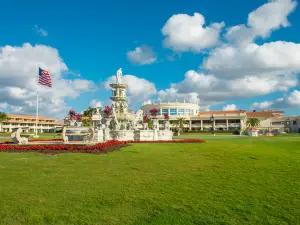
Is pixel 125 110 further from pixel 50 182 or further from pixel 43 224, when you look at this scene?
pixel 43 224

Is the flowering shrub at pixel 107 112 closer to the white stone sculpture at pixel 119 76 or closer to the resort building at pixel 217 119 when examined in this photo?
the white stone sculpture at pixel 119 76

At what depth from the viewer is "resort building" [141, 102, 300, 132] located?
104562 millimetres

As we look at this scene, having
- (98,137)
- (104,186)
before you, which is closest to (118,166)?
(104,186)

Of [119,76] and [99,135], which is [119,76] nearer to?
[119,76]

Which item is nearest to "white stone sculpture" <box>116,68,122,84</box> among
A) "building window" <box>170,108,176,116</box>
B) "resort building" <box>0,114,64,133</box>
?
"building window" <box>170,108,176,116</box>

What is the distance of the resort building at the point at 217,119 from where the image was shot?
104562 mm

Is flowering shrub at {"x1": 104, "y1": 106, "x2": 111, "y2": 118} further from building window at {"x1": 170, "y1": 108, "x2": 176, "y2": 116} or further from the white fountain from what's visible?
building window at {"x1": 170, "y1": 108, "x2": 176, "y2": 116}

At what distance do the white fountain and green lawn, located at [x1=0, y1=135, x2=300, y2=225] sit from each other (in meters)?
16.4

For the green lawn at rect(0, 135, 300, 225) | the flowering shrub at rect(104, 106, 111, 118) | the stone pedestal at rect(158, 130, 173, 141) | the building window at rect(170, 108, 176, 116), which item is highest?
the building window at rect(170, 108, 176, 116)

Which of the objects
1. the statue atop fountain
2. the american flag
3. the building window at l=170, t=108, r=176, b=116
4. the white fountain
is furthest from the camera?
the building window at l=170, t=108, r=176, b=116

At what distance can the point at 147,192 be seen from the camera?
340 inches

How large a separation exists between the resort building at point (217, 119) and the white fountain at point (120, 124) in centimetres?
6203

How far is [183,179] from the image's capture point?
10.3 meters

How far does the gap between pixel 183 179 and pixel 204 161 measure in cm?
432
